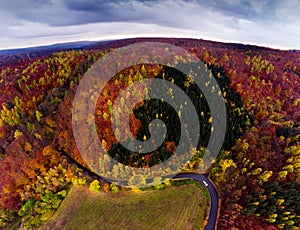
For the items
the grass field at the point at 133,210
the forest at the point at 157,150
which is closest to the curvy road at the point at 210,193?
the forest at the point at 157,150

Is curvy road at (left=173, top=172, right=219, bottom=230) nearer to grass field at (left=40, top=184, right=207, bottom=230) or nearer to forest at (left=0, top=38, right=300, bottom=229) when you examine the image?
forest at (left=0, top=38, right=300, bottom=229)

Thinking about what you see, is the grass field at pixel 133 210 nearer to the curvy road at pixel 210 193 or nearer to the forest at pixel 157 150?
the curvy road at pixel 210 193

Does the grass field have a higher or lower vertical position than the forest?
lower

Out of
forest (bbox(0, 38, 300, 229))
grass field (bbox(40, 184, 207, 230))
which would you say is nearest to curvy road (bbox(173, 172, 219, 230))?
forest (bbox(0, 38, 300, 229))

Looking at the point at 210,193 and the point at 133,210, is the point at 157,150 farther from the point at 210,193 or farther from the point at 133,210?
the point at 210,193

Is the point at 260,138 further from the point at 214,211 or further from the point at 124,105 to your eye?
the point at 124,105

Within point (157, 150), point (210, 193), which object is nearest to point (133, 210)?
point (157, 150)

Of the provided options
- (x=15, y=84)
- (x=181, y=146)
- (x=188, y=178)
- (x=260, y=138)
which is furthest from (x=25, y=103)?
(x=260, y=138)
